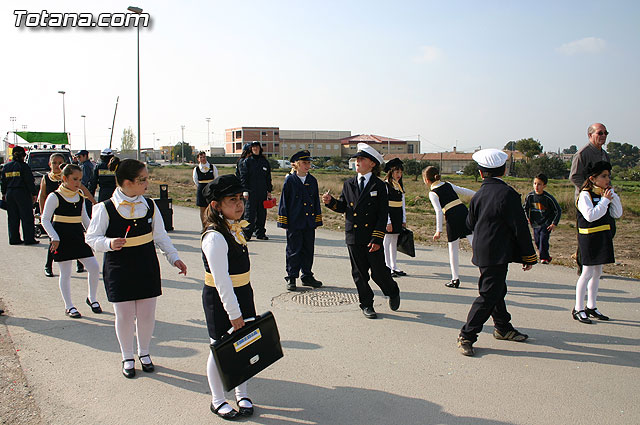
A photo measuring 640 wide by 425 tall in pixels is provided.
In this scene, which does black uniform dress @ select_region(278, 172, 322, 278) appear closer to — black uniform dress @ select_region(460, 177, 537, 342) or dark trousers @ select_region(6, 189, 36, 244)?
black uniform dress @ select_region(460, 177, 537, 342)

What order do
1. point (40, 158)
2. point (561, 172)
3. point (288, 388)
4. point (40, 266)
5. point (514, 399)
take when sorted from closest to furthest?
point (514, 399) → point (288, 388) → point (40, 266) → point (40, 158) → point (561, 172)

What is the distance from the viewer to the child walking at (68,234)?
20.2 feet

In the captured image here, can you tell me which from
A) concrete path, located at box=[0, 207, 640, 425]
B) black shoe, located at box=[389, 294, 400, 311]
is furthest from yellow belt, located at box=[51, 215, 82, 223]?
black shoe, located at box=[389, 294, 400, 311]

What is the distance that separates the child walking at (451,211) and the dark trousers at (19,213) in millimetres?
9036

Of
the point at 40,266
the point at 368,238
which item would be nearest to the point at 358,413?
the point at 368,238

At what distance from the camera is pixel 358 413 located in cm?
380

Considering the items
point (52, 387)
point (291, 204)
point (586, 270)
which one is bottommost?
point (52, 387)

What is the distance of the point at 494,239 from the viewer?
15.8 feet

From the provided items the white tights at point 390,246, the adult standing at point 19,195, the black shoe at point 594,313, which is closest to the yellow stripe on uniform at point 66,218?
the white tights at point 390,246

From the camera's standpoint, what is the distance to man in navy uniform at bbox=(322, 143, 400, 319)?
5957 millimetres

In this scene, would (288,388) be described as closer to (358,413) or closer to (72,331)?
(358,413)

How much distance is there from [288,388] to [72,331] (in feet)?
9.76

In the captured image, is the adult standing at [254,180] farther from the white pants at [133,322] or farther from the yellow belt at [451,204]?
the white pants at [133,322]

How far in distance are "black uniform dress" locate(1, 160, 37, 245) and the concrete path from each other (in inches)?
161
